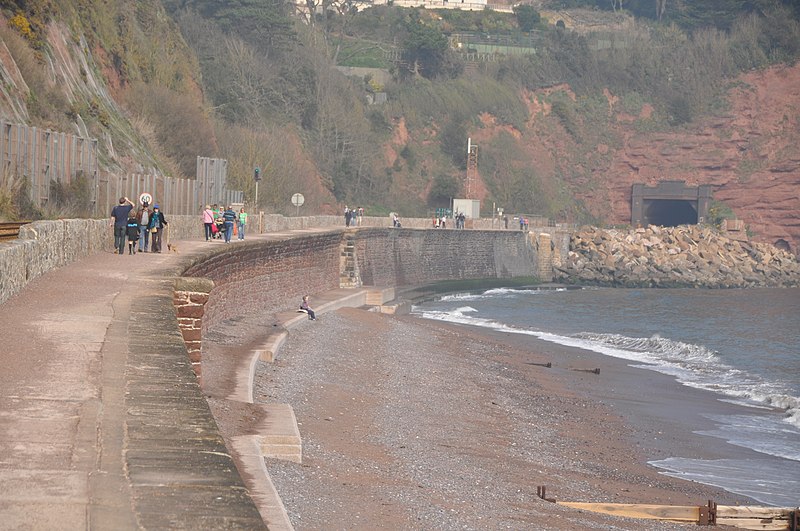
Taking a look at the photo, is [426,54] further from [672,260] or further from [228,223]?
[228,223]

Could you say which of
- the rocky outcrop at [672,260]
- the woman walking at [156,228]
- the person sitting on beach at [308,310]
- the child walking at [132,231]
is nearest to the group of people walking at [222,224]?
the person sitting on beach at [308,310]

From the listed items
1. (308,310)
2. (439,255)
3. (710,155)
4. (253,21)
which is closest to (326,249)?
(308,310)

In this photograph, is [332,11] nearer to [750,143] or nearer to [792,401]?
[750,143]

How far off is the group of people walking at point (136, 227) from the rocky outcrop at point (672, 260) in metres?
58.8

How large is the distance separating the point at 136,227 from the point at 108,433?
19.3 meters

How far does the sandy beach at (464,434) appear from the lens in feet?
43.9

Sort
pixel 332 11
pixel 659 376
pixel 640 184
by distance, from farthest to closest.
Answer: pixel 332 11
pixel 640 184
pixel 659 376

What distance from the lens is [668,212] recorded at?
110 meters

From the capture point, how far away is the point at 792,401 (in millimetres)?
27906

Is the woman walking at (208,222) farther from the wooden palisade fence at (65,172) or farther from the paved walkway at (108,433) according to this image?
the paved walkway at (108,433)

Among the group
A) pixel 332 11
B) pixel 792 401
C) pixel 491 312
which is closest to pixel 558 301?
pixel 491 312

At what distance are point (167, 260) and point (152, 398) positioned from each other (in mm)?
15722

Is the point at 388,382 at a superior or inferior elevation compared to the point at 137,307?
inferior

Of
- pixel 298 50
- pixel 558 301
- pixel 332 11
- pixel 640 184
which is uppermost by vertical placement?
pixel 332 11
